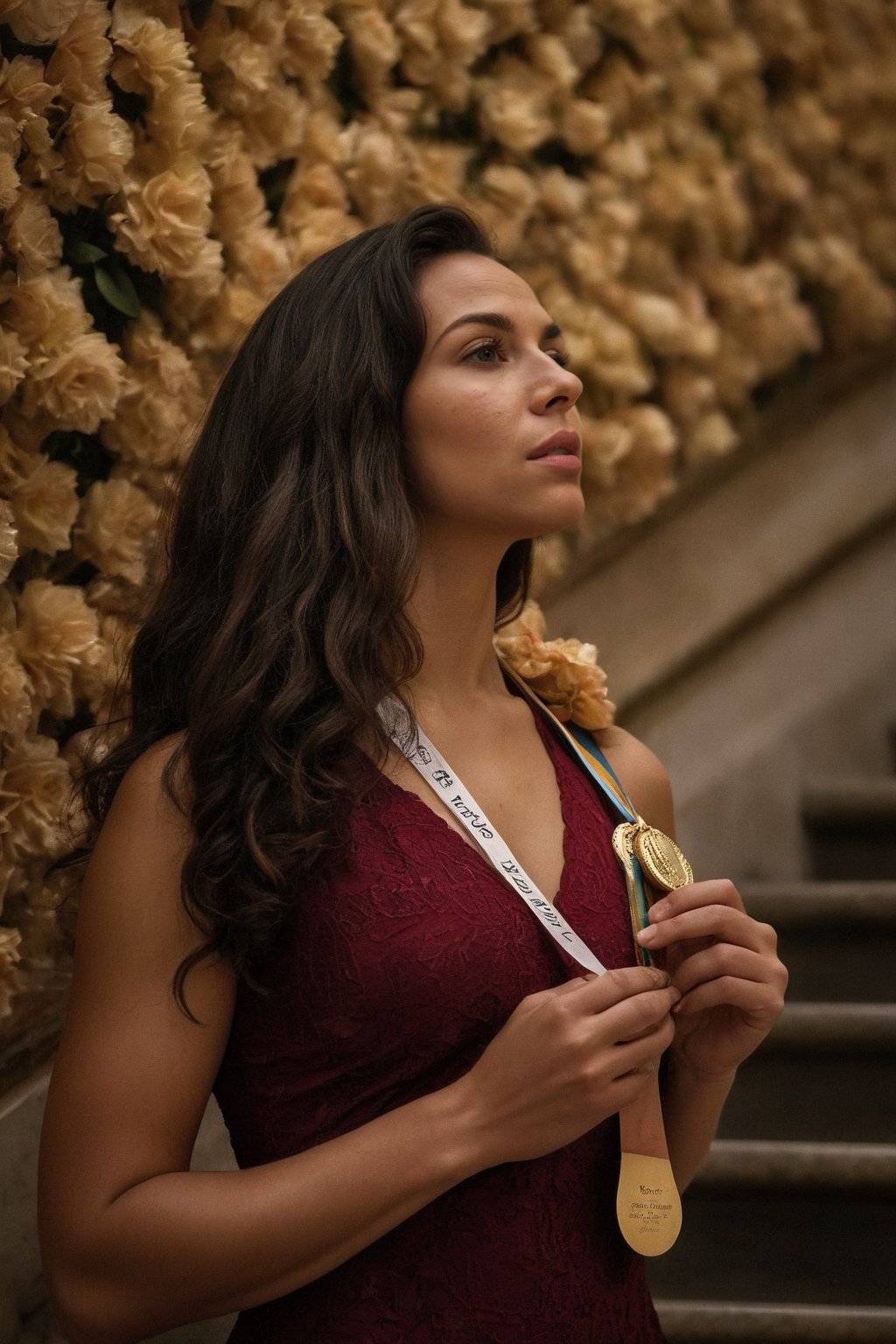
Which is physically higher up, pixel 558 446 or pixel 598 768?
pixel 558 446

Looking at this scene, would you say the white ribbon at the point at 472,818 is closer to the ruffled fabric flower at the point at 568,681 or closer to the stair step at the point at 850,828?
the ruffled fabric flower at the point at 568,681

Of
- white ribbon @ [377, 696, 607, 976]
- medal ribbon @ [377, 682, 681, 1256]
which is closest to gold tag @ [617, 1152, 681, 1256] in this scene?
medal ribbon @ [377, 682, 681, 1256]

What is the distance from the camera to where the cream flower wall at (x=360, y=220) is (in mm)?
1957

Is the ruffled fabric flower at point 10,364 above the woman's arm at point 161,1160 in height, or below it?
above

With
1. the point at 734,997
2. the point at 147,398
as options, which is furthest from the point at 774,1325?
the point at 147,398

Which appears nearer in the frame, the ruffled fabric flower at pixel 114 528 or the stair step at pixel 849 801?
the ruffled fabric flower at pixel 114 528

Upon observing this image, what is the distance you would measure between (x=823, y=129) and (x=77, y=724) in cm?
258

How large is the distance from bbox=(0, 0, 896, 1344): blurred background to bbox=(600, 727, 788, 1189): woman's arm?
2.43 feet

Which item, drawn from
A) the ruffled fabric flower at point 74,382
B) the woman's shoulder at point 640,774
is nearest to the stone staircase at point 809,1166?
the woman's shoulder at point 640,774

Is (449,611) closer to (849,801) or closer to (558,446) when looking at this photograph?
(558,446)

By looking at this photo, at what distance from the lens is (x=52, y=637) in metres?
1.96

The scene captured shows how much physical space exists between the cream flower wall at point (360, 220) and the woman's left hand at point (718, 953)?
489mm

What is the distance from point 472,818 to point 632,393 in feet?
5.51

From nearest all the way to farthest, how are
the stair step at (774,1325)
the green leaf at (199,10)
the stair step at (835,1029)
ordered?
the green leaf at (199,10)
the stair step at (774,1325)
the stair step at (835,1029)
